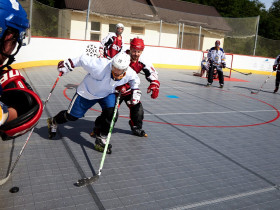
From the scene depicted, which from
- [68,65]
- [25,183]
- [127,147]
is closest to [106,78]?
[68,65]

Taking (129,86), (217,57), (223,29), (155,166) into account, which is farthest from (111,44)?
(223,29)

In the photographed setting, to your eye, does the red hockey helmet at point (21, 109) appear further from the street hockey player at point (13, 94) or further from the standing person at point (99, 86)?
the standing person at point (99, 86)

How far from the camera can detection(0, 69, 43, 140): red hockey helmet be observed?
1713mm

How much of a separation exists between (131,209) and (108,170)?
0.86 meters

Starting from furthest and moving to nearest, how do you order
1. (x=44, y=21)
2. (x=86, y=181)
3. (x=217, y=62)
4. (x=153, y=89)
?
1. (x=44, y=21)
2. (x=217, y=62)
3. (x=153, y=89)
4. (x=86, y=181)

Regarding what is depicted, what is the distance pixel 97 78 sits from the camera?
4070mm

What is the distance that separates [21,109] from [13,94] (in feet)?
0.50

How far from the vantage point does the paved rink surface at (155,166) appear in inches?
120

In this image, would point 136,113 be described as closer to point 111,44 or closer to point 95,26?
point 111,44

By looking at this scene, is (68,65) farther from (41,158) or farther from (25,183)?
(25,183)

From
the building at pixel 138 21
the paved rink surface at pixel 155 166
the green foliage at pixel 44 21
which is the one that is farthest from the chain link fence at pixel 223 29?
the paved rink surface at pixel 155 166

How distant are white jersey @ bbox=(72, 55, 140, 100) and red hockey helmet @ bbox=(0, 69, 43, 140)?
2.05 m

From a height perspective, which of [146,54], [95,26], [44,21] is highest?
[95,26]

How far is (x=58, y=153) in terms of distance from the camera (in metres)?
4.04
